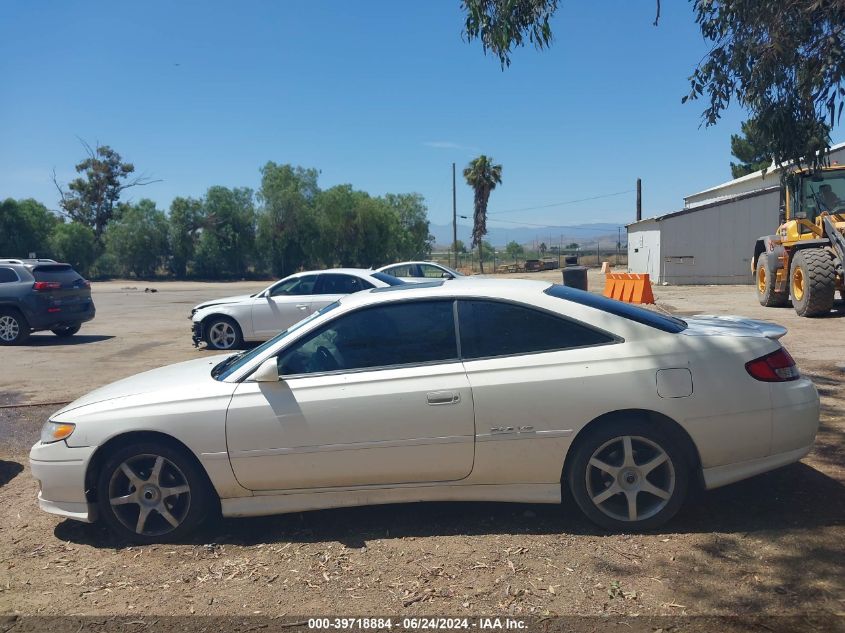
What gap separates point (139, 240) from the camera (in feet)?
175

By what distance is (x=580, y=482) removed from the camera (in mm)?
4238

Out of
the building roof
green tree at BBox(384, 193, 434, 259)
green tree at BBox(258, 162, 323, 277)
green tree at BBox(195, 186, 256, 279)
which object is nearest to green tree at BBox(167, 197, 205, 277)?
green tree at BBox(195, 186, 256, 279)

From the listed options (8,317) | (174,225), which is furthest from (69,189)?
(8,317)

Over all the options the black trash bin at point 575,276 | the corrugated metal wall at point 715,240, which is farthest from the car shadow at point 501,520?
the corrugated metal wall at point 715,240

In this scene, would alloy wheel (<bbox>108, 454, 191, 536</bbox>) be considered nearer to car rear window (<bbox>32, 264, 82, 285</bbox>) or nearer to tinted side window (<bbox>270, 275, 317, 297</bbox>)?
tinted side window (<bbox>270, 275, 317, 297</bbox>)

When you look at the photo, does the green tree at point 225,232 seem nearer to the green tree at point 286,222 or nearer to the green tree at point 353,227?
the green tree at point 286,222

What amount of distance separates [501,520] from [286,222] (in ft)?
170

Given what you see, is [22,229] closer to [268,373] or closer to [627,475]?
[268,373]

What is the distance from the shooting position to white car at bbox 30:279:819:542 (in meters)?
4.22

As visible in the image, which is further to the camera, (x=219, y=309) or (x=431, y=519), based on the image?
(x=219, y=309)

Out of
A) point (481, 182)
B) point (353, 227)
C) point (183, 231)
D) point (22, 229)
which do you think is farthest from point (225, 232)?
point (481, 182)

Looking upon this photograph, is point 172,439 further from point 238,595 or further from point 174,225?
point 174,225

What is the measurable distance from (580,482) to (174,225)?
54.3 meters

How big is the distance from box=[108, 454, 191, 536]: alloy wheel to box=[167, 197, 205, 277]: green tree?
52602 millimetres
